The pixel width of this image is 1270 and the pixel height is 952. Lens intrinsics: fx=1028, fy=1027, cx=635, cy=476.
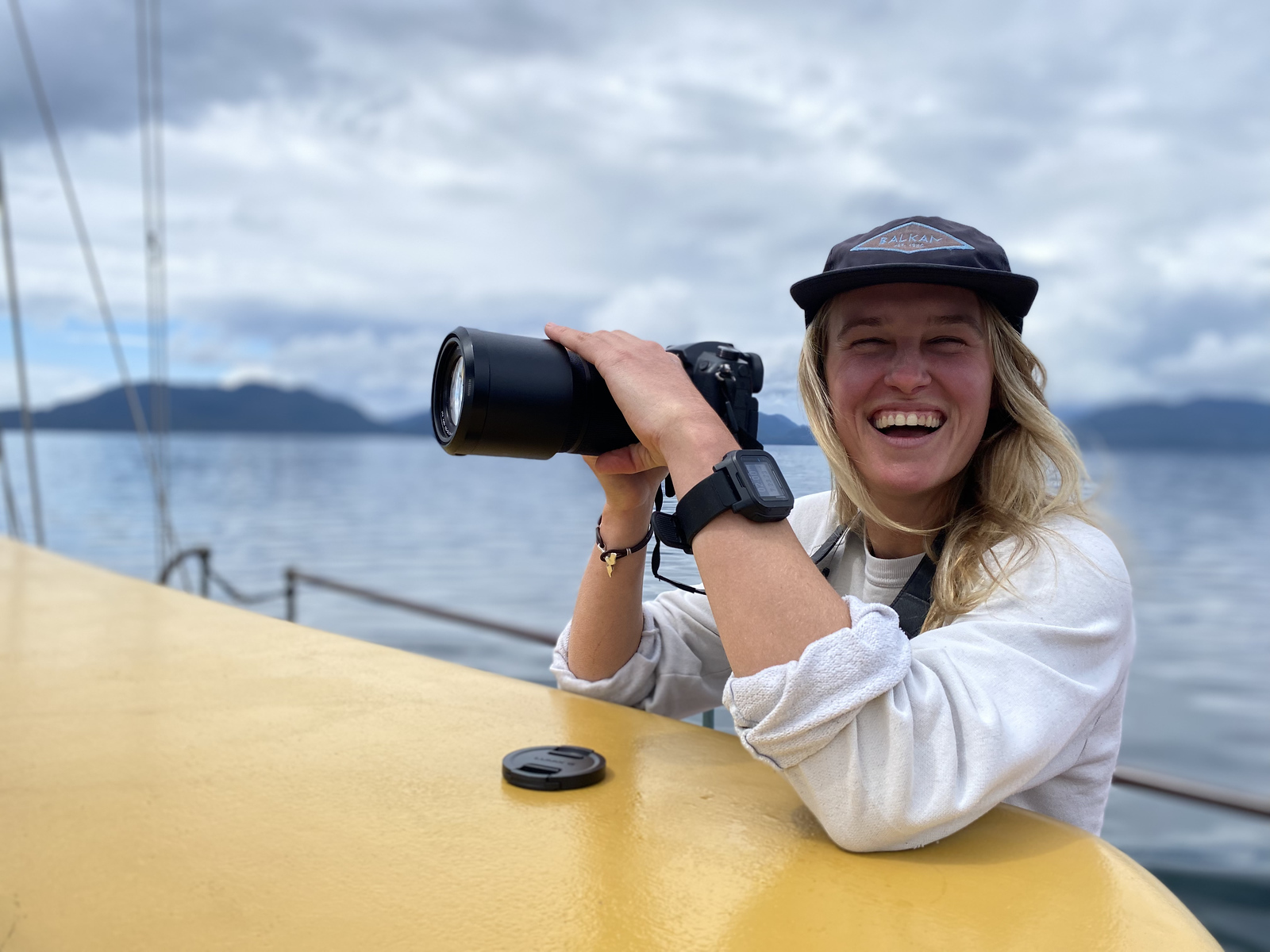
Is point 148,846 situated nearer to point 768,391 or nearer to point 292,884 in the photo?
point 292,884

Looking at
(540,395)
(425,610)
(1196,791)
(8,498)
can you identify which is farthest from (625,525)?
(8,498)

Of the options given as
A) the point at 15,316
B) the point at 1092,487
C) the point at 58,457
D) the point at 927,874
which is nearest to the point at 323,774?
the point at 927,874

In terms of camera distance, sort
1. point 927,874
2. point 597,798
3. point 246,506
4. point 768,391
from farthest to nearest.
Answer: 1. point 246,506
2. point 768,391
3. point 597,798
4. point 927,874

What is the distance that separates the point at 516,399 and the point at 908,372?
434mm

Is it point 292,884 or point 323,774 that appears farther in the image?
point 323,774

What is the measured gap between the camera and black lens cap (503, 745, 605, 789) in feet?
2.90

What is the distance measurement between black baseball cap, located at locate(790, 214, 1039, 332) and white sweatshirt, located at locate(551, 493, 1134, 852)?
26 centimetres

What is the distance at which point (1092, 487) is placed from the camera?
1171 millimetres

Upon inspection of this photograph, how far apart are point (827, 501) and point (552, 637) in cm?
59

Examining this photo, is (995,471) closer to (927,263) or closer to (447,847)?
(927,263)

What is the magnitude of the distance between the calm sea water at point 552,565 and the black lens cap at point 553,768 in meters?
0.27

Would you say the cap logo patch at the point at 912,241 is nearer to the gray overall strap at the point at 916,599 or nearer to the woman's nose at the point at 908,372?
the woman's nose at the point at 908,372

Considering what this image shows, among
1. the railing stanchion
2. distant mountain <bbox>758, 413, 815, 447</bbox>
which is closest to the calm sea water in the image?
distant mountain <bbox>758, 413, 815, 447</bbox>

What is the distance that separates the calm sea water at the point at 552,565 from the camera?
393 centimetres
